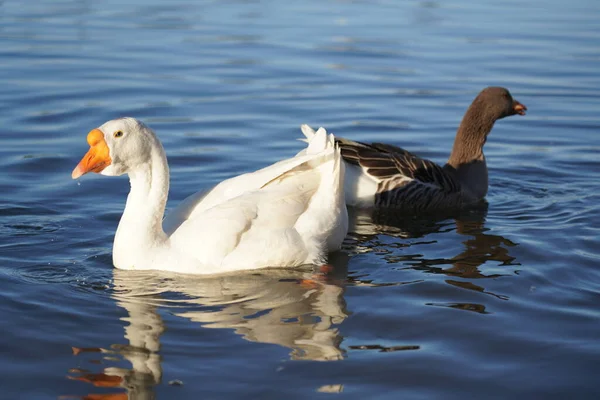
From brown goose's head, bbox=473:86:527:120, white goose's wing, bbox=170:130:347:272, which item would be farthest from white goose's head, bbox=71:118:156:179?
brown goose's head, bbox=473:86:527:120

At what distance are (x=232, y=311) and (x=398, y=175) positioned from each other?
3.89 metres

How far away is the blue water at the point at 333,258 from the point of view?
19.5ft

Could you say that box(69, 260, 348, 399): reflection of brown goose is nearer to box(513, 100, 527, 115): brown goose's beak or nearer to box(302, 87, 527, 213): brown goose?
box(302, 87, 527, 213): brown goose

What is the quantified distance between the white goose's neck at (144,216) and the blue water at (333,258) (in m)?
0.23

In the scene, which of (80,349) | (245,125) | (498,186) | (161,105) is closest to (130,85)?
(161,105)

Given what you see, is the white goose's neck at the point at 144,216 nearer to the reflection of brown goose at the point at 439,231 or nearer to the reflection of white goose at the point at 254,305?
the reflection of white goose at the point at 254,305

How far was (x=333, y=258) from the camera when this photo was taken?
8375 mm

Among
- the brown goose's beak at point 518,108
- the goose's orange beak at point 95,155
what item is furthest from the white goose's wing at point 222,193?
the brown goose's beak at point 518,108

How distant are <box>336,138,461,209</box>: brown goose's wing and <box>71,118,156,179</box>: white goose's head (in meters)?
3.13

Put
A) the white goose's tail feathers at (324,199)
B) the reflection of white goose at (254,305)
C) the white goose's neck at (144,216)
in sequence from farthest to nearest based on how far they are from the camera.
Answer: the white goose's tail feathers at (324,199)
the white goose's neck at (144,216)
the reflection of white goose at (254,305)

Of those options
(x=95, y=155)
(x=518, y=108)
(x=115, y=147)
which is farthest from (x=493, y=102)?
(x=95, y=155)

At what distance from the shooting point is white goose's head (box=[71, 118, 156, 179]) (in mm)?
7371

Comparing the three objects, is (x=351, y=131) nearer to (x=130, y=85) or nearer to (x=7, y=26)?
(x=130, y=85)

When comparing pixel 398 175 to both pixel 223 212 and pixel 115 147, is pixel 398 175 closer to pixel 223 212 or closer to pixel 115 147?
pixel 223 212
